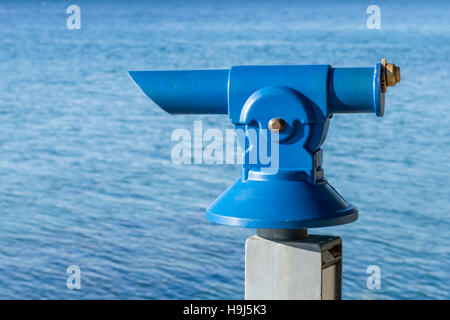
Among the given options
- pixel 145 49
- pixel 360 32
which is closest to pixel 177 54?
pixel 145 49

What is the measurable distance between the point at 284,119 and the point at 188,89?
0.48 ft

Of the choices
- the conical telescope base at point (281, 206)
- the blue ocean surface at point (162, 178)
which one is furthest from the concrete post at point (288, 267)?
the blue ocean surface at point (162, 178)

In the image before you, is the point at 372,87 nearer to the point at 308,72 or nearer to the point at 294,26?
the point at 308,72

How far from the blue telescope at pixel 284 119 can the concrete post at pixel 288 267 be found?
0.03m

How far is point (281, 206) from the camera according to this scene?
45.2 inches

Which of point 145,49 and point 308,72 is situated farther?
point 145,49

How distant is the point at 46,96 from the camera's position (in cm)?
1170

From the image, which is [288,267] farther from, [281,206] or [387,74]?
[387,74]

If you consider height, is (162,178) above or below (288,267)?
A: below

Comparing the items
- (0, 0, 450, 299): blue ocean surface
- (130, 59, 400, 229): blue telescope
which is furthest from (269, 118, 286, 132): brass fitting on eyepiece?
(0, 0, 450, 299): blue ocean surface

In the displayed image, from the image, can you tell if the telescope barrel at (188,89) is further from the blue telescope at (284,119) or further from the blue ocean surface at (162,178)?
the blue ocean surface at (162,178)

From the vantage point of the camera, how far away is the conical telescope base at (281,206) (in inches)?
44.6

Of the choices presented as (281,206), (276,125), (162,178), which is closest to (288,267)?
(281,206)
